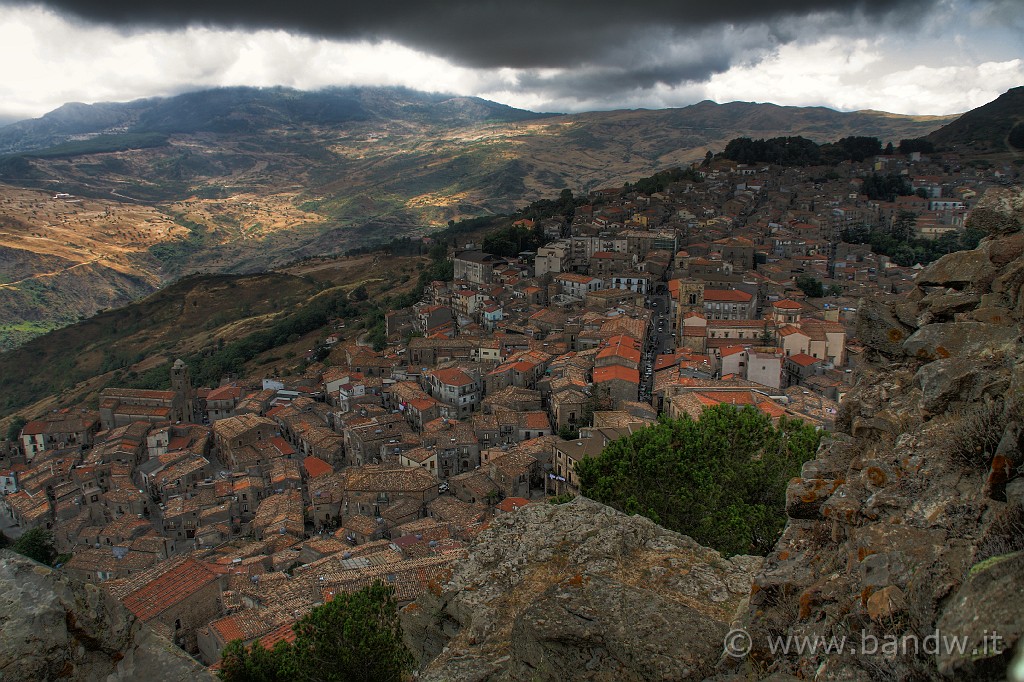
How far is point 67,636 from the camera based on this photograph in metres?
5.54

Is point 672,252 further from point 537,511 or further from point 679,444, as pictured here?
point 537,511

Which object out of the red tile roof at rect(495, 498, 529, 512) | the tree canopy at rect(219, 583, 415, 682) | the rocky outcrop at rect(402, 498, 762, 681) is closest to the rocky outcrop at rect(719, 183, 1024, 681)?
the rocky outcrop at rect(402, 498, 762, 681)

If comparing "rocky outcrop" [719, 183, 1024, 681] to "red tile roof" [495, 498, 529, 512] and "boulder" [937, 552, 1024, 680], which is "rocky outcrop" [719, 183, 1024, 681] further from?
"red tile roof" [495, 498, 529, 512]

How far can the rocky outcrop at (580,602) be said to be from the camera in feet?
20.8

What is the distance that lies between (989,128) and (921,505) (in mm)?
144555

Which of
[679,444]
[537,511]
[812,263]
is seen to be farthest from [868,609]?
[812,263]

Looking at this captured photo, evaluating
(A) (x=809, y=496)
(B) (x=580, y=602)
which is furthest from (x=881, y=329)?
(B) (x=580, y=602)

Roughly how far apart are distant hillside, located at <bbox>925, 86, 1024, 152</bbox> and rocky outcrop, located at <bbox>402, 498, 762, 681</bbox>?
415 feet

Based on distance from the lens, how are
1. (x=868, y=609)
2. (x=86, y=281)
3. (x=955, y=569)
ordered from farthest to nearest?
1. (x=86, y=281)
2. (x=868, y=609)
3. (x=955, y=569)

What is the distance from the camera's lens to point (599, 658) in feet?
20.8

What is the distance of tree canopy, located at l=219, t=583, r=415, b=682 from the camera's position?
12.4 m

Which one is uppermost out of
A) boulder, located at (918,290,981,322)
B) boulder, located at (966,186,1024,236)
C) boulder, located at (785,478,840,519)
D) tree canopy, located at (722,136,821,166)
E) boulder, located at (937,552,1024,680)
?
tree canopy, located at (722,136,821,166)

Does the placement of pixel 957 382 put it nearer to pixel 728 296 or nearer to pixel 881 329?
pixel 881 329

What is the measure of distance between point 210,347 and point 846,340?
63.9 meters
